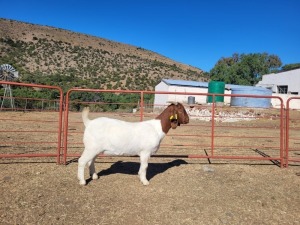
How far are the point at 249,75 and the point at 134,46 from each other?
53278 mm

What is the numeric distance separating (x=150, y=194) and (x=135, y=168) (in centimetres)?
172

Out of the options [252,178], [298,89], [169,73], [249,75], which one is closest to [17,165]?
[252,178]

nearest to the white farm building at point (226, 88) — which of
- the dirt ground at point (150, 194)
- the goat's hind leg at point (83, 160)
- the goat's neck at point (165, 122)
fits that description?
the dirt ground at point (150, 194)

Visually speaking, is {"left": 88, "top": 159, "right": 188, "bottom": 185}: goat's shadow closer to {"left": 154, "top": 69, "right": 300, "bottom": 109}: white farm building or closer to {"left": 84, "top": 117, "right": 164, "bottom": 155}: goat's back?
{"left": 84, "top": 117, "right": 164, "bottom": 155}: goat's back

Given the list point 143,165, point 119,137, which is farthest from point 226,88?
point 119,137

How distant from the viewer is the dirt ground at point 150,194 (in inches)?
169

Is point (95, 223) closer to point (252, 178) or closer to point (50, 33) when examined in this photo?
point (252, 178)

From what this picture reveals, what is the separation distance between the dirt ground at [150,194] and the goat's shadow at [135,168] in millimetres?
21

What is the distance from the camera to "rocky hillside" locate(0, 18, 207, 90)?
5397 centimetres

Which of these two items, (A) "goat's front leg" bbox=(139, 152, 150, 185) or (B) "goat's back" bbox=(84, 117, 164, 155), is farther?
(A) "goat's front leg" bbox=(139, 152, 150, 185)

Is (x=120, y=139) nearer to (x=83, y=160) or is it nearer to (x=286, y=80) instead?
(x=83, y=160)

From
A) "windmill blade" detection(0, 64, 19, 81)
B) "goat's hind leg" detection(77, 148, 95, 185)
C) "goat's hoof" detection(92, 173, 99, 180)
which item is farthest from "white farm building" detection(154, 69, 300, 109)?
"goat's hind leg" detection(77, 148, 95, 185)

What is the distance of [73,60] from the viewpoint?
67938 millimetres

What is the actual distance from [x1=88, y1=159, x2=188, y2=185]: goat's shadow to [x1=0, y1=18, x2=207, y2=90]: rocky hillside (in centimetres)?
4054
